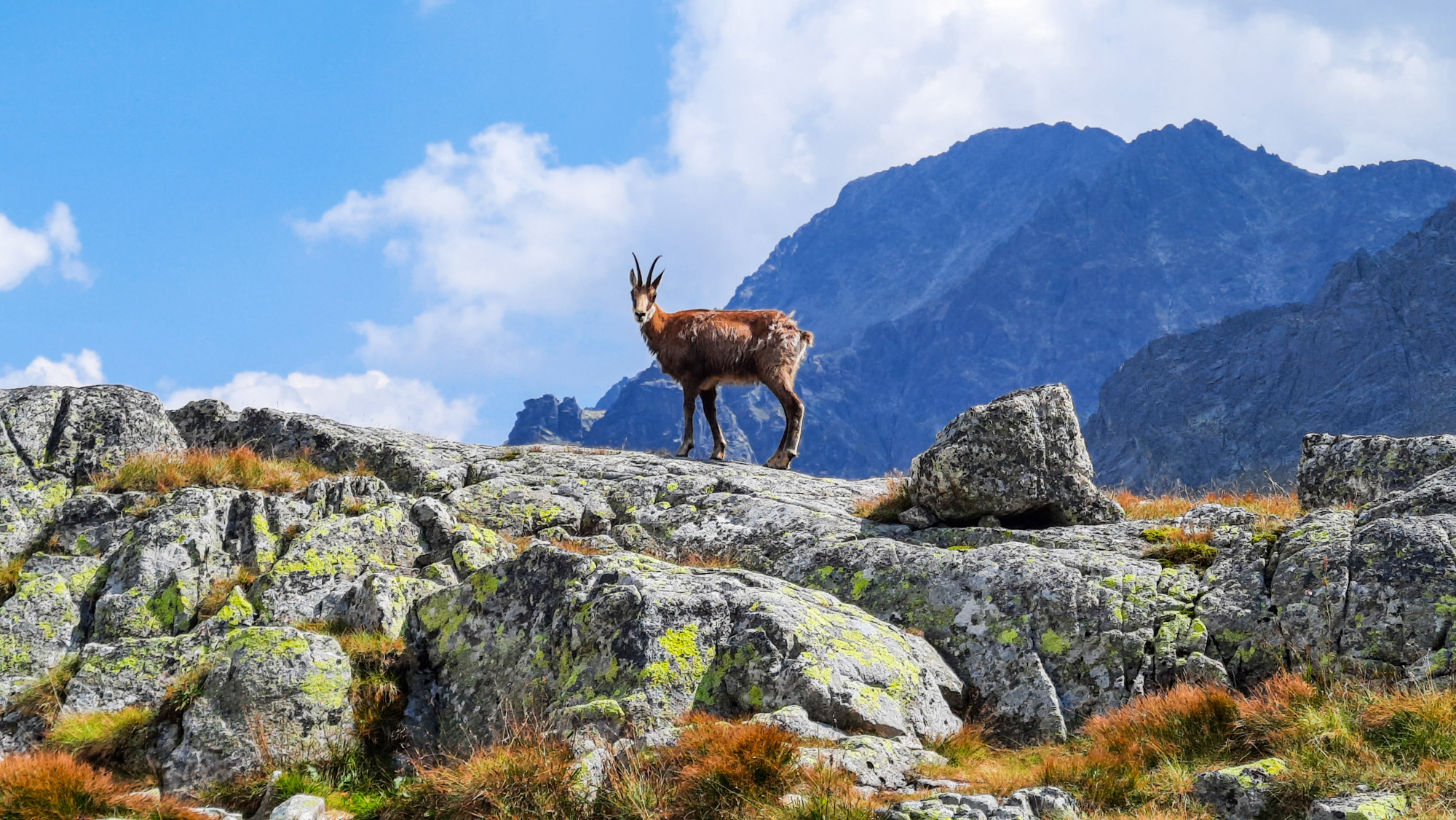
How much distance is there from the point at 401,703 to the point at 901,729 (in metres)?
4.50

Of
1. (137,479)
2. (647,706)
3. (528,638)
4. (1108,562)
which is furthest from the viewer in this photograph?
(137,479)

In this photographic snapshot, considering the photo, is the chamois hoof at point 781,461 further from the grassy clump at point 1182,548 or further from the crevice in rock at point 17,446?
the crevice in rock at point 17,446

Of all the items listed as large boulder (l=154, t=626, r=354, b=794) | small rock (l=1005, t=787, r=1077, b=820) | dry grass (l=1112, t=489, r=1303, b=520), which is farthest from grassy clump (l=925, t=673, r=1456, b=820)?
large boulder (l=154, t=626, r=354, b=794)

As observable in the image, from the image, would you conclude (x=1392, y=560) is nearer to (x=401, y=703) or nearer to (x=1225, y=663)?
(x=1225, y=663)

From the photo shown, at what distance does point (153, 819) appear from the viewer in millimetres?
Result: 6953

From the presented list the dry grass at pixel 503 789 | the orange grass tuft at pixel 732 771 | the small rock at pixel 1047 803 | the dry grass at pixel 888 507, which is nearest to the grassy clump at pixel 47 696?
the dry grass at pixel 503 789

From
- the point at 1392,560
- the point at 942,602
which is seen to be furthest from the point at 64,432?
the point at 1392,560

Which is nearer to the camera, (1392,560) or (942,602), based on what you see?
(1392,560)

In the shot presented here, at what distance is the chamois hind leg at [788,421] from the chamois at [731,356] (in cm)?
2

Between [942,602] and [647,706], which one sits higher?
[942,602]

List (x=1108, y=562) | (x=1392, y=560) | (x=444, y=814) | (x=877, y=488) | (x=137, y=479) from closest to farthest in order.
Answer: (x=444, y=814), (x=1392, y=560), (x=1108, y=562), (x=137, y=479), (x=877, y=488)

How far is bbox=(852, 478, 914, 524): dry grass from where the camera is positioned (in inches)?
512

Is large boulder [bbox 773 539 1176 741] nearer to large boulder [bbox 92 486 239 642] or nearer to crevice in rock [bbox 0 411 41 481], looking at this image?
large boulder [bbox 92 486 239 642]

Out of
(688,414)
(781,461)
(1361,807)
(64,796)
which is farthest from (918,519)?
(64,796)
